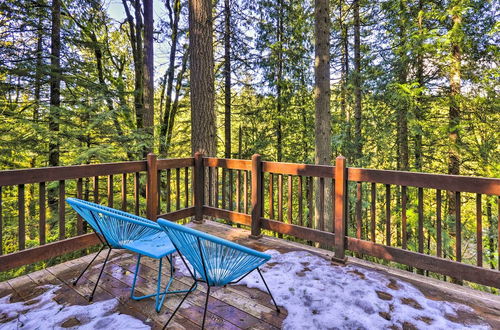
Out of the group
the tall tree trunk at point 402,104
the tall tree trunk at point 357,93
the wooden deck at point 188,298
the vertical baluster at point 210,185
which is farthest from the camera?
the tall tree trunk at point 357,93

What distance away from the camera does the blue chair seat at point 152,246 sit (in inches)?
80.3

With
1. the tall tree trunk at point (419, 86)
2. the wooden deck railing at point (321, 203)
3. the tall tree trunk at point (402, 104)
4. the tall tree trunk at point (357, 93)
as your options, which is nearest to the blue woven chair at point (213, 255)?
the wooden deck railing at point (321, 203)

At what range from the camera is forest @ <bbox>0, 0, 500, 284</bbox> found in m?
5.01

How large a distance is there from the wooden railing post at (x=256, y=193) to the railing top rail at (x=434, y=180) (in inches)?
47.4

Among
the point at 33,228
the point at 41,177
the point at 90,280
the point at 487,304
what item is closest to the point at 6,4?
the point at 41,177

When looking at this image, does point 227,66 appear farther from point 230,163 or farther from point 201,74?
point 230,163

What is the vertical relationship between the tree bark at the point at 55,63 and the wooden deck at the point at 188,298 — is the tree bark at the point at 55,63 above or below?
above

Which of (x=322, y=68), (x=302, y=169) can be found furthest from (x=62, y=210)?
(x=322, y=68)

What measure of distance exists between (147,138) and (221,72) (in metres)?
3.85

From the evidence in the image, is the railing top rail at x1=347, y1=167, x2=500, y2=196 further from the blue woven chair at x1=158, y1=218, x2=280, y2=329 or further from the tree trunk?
the tree trunk

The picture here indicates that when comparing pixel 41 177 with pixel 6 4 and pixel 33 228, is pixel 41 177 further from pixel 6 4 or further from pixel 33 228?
pixel 33 228

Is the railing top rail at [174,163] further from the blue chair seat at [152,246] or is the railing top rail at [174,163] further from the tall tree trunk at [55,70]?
the tall tree trunk at [55,70]

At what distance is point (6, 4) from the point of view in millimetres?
4789

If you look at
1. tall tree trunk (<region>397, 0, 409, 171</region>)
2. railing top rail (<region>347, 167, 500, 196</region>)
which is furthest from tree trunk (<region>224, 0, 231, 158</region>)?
railing top rail (<region>347, 167, 500, 196</region>)
